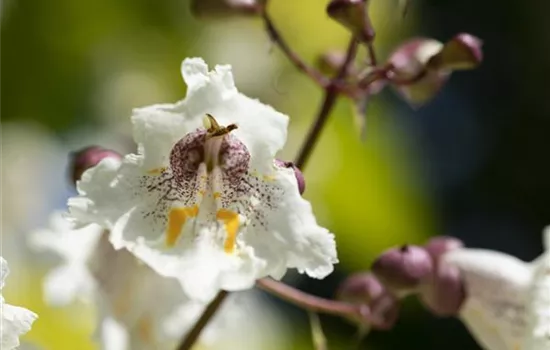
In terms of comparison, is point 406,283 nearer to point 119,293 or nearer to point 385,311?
point 385,311

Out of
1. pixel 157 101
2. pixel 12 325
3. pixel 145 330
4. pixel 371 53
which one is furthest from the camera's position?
pixel 157 101

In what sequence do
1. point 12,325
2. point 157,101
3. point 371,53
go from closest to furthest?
1. point 12,325
2. point 371,53
3. point 157,101

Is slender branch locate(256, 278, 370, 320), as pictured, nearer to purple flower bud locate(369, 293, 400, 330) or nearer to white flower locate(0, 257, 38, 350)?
purple flower bud locate(369, 293, 400, 330)

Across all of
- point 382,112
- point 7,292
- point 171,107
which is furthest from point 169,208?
point 382,112

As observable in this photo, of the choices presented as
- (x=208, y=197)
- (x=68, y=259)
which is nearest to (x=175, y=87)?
(x=68, y=259)

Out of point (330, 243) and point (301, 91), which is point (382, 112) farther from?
point (330, 243)

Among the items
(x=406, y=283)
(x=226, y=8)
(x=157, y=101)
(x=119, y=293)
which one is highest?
(x=226, y=8)
